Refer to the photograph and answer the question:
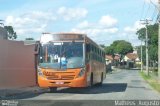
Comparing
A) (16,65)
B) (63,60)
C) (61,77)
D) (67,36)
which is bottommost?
(61,77)

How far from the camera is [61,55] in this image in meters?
26.4

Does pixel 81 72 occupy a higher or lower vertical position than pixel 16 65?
lower

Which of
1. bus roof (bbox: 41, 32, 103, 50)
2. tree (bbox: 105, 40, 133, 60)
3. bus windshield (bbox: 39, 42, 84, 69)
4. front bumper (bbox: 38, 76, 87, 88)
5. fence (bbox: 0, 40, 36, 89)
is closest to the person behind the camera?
front bumper (bbox: 38, 76, 87, 88)

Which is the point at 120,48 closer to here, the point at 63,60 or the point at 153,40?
the point at 153,40

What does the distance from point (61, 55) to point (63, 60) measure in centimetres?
32

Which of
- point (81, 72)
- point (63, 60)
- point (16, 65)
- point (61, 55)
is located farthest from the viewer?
point (16, 65)

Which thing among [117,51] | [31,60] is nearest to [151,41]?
[117,51]

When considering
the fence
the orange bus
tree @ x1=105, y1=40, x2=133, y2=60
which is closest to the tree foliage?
tree @ x1=105, y1=40, x2=133, y2=60

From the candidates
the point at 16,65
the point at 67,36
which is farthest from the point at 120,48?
the point at 67,36

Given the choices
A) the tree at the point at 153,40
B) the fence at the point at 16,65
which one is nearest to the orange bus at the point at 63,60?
the fence at the point at 16,65

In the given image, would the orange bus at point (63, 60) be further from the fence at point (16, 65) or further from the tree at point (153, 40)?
the tree at point (153, 40)

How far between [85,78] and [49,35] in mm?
3120

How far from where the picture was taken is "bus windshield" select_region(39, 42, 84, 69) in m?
26.2

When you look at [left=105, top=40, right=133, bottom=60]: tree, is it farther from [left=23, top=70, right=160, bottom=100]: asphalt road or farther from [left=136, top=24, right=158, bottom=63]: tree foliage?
[left=23, top=70, right=160, bottom=100]: asphalt road
